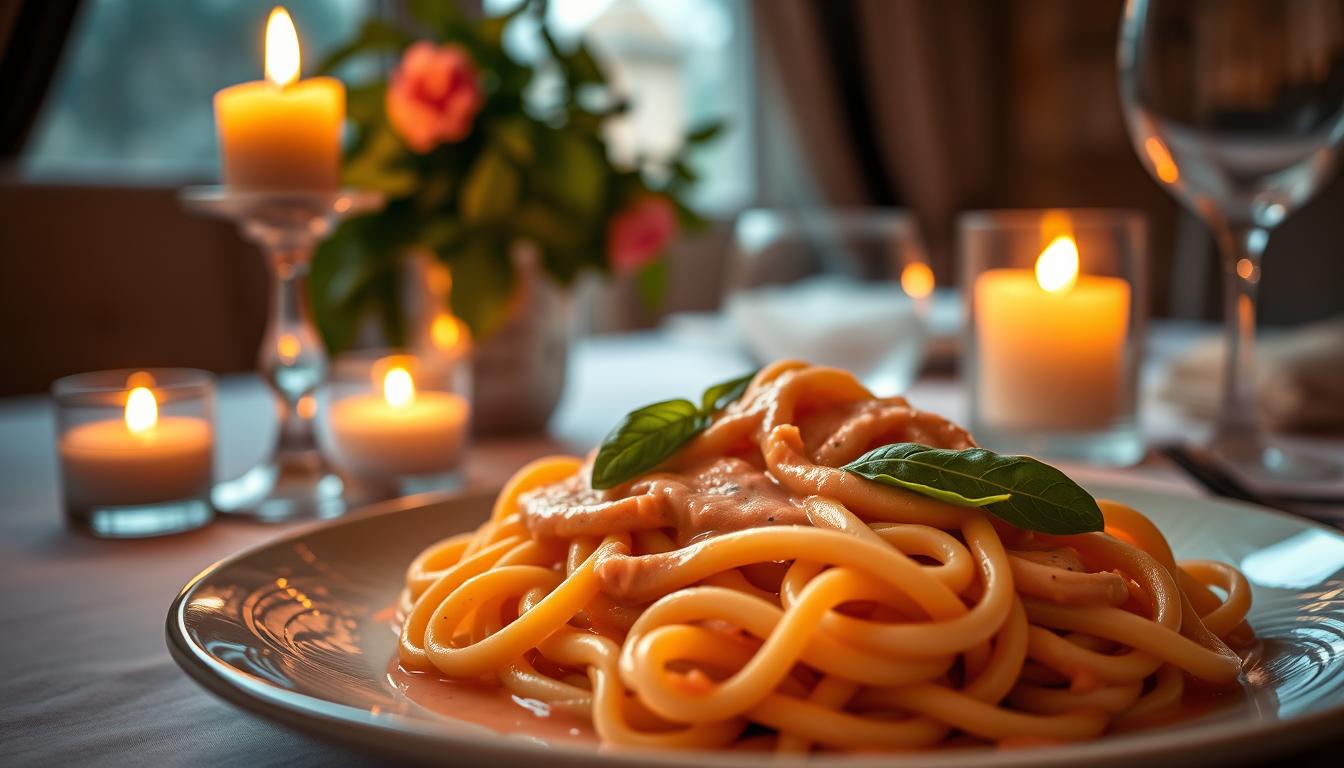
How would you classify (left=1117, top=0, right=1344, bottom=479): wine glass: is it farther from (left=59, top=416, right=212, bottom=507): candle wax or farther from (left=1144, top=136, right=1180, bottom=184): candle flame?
(left=59, top=416, right=212, bottom=507): candle wax

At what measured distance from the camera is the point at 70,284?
295 cm

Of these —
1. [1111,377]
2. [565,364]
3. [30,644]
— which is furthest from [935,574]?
[565,364]

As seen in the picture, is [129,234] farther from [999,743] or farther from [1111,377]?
[999,743]

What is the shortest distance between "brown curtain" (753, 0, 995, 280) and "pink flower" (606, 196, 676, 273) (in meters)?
3.85

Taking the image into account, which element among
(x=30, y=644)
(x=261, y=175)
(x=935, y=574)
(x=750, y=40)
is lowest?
(x=30, y=644)

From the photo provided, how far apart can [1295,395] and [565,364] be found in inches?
37.3

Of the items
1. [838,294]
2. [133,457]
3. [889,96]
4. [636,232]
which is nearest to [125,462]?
[133,457]

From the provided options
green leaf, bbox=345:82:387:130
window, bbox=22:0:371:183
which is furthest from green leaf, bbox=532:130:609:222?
window, bbox=22:0:371:183

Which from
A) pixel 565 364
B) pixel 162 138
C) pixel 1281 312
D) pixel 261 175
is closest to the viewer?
pixel 261 175

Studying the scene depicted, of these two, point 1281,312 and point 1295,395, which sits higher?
point 1295,395

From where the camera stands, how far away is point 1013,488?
598 mm

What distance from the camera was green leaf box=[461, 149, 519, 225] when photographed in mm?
1408

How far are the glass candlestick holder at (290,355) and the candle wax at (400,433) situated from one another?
0.15 feet

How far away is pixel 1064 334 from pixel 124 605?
101cm
